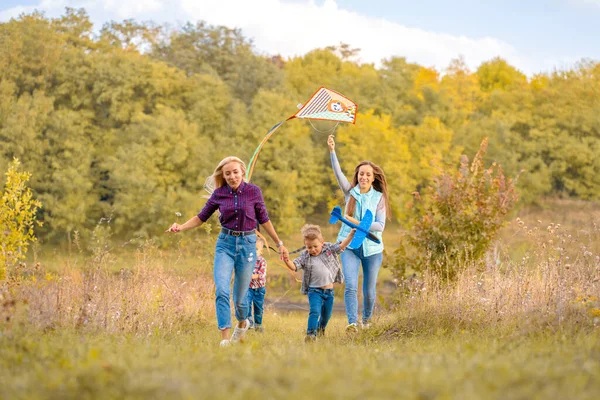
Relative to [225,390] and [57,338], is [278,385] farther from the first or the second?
[57,338]

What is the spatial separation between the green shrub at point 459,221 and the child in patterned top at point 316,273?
4.21 m

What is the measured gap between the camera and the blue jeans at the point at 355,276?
30.1 feet

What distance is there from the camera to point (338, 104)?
11453mm

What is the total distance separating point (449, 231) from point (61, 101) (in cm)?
3282

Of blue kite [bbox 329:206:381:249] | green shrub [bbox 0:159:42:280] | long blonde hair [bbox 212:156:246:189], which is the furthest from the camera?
green shrub [bbox 0:159:42:280]

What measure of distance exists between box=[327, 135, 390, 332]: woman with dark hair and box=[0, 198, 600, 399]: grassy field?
0.37 m

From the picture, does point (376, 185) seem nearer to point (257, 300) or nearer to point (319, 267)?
point (319, 267)

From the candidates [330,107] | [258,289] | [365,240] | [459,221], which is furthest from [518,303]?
[330,107]

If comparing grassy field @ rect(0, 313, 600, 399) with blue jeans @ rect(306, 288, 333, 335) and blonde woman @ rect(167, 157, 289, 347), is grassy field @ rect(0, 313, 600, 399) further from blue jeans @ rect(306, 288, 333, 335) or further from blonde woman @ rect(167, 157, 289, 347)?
blue jeans @ rect(306, 288, 333, 335)

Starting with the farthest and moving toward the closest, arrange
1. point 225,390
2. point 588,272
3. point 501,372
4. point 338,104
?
point 338,104 → point 588,272 → point 501,372 → point 225,390

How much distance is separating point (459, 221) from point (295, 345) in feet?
20.7

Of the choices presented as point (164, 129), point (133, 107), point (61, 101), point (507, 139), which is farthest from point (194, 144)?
point (507, 139)

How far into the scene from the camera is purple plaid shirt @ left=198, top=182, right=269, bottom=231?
25.8ft

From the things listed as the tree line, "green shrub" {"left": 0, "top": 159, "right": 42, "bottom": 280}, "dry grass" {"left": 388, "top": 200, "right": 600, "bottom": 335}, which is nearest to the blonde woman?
"dry grass" {"left": 388, "top": 200, "right": 600, "bottom": 335}
